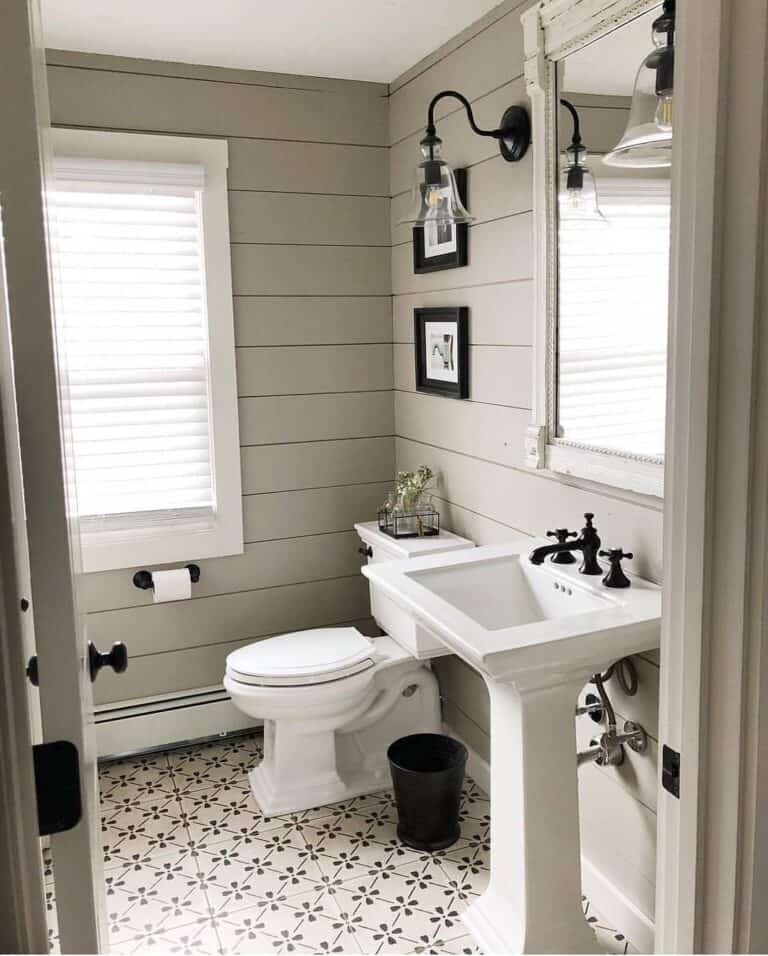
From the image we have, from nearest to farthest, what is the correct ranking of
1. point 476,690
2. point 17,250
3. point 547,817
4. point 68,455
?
point 17,250 → point 68,455 → point 547,817 → point 476,690

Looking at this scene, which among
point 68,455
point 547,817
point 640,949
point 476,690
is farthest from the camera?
point 476,690

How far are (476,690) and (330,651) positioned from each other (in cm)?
52

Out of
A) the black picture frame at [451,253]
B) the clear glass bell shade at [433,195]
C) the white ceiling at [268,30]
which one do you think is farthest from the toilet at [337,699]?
the white ceiling at [268,30]

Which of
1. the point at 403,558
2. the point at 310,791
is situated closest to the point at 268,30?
the point at 403,558

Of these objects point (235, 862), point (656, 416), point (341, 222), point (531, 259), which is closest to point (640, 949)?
point (235, 862)

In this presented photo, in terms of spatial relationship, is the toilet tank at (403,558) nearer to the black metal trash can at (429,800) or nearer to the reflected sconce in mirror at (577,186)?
the black metal trash can at (429,800)

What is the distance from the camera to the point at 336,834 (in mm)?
2742

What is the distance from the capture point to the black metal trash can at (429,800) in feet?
8.48

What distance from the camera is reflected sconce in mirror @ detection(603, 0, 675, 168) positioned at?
6.24 feet

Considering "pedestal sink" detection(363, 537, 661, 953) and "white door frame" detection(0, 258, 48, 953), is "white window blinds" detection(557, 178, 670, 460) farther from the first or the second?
"white door frame" detection(0, 258, 48, 953)

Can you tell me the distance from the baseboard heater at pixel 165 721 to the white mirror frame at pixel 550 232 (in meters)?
1.62

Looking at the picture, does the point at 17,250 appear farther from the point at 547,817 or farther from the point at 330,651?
the point at 330,651

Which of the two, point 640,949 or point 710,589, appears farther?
point 640,949

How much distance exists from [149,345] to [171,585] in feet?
2.82
